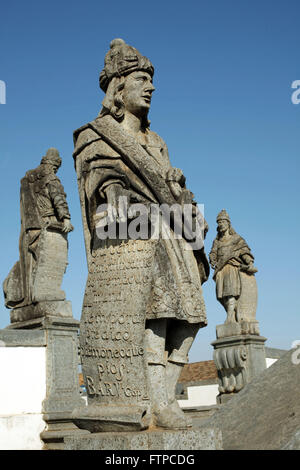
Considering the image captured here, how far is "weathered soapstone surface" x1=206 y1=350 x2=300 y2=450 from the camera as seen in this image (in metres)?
3.96

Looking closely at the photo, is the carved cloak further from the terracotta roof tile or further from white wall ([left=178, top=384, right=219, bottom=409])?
the terracotta roof tile

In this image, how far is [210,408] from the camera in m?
9.73

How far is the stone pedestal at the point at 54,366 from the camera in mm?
6582

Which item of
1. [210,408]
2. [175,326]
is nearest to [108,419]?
[175,326]

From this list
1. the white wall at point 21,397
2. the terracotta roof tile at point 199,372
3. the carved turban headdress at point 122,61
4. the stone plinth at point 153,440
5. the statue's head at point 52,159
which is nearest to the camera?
the stone plinth at point 153,440

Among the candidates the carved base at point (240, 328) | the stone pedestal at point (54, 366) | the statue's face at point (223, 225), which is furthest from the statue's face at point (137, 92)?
the statue's face at point (223, 225)

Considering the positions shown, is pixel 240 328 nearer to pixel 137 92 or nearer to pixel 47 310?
pixel 47 310

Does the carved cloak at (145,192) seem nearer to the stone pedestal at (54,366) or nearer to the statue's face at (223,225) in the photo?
the stone pedestal at (54,366)

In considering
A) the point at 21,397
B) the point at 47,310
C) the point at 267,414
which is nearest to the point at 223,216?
the point at 47,310

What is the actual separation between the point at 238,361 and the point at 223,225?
247cm

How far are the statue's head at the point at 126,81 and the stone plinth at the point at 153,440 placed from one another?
2179 mm
